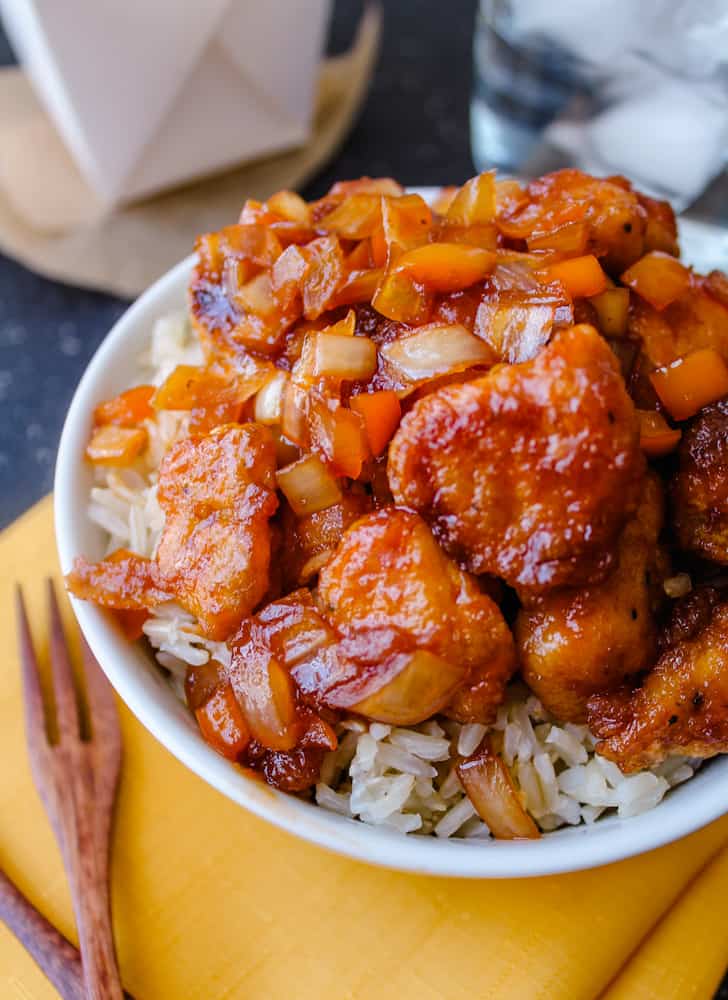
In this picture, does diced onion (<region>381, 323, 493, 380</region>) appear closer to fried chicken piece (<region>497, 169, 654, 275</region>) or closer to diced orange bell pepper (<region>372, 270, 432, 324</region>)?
diced orange bell pepper (<region>372, 270, 432, 324</region>)

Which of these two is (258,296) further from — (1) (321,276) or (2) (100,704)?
(2) (100,704)

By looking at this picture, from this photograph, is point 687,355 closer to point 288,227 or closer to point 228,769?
point 288,227

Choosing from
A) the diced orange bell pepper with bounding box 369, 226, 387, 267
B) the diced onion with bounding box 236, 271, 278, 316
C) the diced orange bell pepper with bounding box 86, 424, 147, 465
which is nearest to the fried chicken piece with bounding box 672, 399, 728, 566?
the diced orange bell pepper with bounding box 369, 226, 387, 267

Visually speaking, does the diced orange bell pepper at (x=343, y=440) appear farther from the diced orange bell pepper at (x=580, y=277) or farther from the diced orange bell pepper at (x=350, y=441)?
the diced orange bell pepper at (x=580, y=277)

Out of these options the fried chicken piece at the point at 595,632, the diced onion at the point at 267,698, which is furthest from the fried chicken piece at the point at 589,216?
the diced onion at the point at 267,698

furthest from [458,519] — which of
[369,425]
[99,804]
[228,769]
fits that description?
[99,804]

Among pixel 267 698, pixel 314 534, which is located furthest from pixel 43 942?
pixel 314 534
